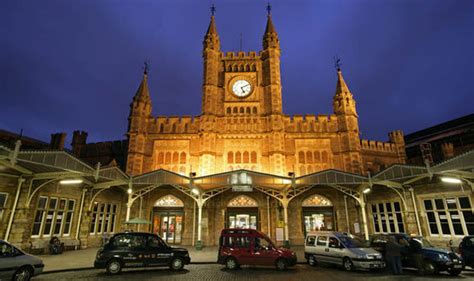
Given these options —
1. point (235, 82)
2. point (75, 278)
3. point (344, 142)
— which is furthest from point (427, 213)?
point (235, 82)

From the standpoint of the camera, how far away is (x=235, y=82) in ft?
99.6

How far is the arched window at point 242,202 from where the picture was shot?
2286 cm

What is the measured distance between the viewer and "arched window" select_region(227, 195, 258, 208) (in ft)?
75.0

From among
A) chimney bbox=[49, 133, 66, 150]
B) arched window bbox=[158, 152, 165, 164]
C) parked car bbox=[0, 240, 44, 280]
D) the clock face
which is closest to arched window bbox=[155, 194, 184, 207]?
arched window bbox=[158, 152, 165, 164]

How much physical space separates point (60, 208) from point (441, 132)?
154ft

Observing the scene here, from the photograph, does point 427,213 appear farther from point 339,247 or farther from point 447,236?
point 339,247

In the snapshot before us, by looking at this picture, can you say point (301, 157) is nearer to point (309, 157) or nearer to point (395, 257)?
point (309, 157)

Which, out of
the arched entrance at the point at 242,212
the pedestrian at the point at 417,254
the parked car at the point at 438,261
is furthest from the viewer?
the arched entrance at the point at 242,212

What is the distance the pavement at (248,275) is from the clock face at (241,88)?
2178 cm

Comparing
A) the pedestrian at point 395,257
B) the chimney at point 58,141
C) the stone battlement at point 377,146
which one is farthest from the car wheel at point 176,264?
the chimney at point 58,141

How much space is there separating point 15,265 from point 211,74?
2509 cm

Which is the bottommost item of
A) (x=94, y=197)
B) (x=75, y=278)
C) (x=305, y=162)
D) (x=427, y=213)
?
(x=75, y=278)

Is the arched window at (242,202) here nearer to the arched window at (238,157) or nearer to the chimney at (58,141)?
the arched window at (238,157)

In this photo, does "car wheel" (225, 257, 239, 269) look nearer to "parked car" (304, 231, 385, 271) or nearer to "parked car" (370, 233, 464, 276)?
"parked car" (304, 231, 385, 271)
